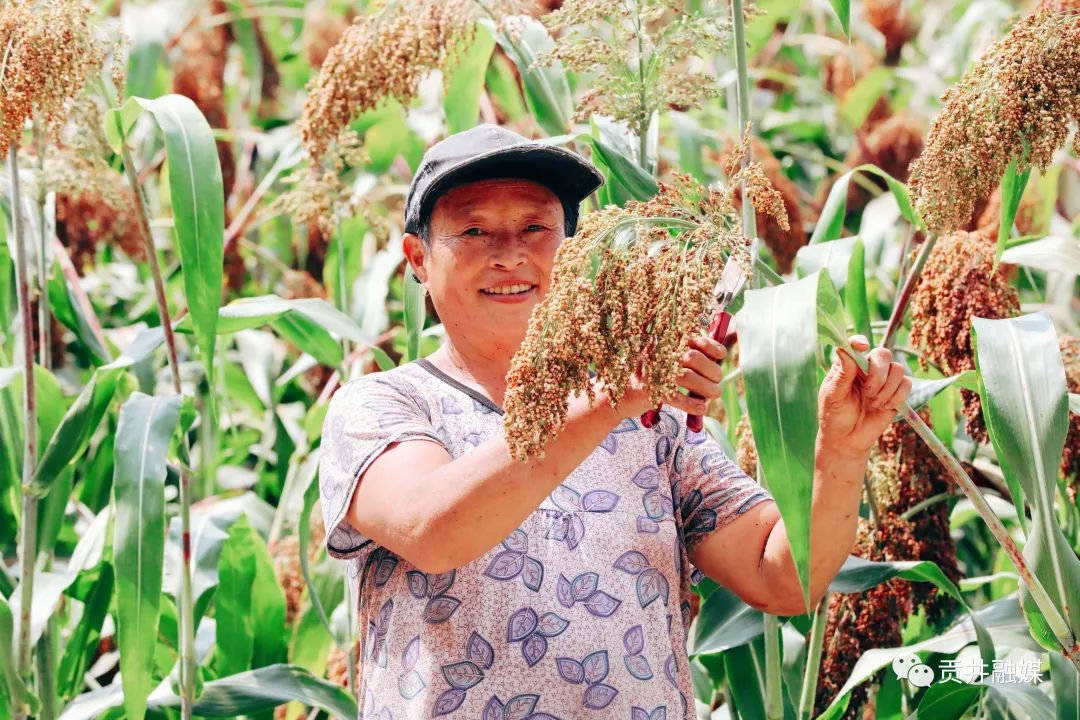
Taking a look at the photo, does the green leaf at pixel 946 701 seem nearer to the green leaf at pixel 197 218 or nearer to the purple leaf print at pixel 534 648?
the purple leaf print at pixel 534 648

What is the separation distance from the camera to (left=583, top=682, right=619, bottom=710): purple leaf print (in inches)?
67.6

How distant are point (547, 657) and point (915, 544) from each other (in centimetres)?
81

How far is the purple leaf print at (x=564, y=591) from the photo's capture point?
5.68 feet

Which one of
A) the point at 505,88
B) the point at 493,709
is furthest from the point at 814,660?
the point at 505,88

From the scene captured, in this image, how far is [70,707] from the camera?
2.45 meters

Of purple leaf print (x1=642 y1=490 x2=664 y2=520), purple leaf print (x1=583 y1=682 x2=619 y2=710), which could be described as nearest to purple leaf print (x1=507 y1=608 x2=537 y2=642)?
purple leaf print (x1=583 y1=682 x2=619 y2=710)

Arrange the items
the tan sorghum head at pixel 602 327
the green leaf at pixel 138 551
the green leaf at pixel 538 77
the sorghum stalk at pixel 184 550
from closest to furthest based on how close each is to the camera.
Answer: the tan sorghum head at pixel 602 327, the green leaf at pixel 138 551, the sorghum stalk at pixel 184 550, the green leaf at pixel 538 77

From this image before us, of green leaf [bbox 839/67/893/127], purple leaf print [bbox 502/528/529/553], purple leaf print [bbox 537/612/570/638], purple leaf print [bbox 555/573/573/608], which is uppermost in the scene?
green leaf [bbox 839/67/893/127]

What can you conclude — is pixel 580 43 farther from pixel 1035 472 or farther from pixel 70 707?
pixel 70 707

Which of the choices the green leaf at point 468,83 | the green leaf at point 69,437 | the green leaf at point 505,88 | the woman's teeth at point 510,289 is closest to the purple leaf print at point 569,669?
the woman's teeth at point 510,289

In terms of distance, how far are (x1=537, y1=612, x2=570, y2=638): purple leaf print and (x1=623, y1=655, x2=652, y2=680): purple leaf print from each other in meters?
0.09

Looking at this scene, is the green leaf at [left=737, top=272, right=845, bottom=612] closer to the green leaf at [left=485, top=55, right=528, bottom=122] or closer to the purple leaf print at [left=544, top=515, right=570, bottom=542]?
the purple leaf print at [left=544, top=515, right=570, bottom=542]

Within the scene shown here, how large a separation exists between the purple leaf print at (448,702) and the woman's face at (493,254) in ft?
1.47

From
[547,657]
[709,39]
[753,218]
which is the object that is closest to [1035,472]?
[753,218]
